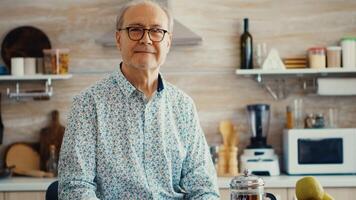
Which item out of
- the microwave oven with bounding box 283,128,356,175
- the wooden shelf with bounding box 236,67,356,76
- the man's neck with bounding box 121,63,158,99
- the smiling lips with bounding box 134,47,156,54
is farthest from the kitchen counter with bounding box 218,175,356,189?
the smiling lips with bounding box 134,47,156,54

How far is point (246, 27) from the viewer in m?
4.19

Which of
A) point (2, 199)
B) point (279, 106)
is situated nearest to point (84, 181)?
point (2, 199)

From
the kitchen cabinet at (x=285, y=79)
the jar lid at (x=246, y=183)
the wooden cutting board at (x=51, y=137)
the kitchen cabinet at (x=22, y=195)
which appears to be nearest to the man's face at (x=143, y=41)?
the jar lid at (x=246, y=183)

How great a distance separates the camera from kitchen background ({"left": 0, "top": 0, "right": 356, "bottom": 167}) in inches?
169

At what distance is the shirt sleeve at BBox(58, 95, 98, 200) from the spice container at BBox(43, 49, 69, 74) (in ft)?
7.23

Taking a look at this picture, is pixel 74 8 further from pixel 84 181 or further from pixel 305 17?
pixel 84 181

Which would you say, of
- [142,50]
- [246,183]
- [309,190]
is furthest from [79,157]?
[309,190]

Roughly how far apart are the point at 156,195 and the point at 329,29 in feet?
8.66

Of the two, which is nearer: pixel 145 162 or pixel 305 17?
pixel 145 162

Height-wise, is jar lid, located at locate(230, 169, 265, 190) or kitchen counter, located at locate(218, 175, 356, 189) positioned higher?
jar lid, located at locate(230, 169, 265, 190)

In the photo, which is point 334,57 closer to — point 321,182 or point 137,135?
point 321,182

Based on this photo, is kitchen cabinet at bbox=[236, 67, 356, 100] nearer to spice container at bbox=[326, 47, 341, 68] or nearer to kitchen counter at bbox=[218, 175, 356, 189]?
spice container at bbox=[326, 47, 341, 68]

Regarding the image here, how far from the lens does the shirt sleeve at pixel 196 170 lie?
2.11 m

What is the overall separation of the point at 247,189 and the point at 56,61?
2.65m
